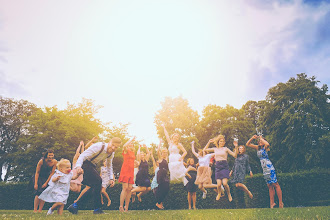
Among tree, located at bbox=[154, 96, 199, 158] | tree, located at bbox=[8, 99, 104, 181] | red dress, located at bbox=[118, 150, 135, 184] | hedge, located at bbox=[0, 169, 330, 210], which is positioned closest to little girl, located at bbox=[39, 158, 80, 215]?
red dress, located at bbox=[118, 150, 135, 184]

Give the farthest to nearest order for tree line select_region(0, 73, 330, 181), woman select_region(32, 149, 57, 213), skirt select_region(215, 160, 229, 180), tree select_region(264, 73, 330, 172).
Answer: tree line select_region(0, 73, 330, 181) < tree select_region(264, 73, 330, 172) < skirt select_region(215, 160, 229, 180) < woman select_region(32, 149, 57, 213)

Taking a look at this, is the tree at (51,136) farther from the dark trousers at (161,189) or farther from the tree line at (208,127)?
the dark trousers at (161,189)

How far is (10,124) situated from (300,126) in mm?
43870

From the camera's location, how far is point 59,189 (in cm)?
718

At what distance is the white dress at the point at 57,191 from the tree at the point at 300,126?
26590 millimetres

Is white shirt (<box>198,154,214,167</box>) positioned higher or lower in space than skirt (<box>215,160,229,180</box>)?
higher

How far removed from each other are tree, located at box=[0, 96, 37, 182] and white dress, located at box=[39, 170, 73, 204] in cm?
3648

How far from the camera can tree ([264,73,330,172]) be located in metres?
27.2

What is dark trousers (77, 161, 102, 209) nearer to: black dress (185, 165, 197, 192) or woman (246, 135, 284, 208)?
black dress (185, 165, 197, 192)

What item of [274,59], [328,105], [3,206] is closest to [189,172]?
[274,59]

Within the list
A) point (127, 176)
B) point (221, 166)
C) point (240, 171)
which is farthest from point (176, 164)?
point (127, 176)

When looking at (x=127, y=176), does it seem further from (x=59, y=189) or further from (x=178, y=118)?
(x=178, y=118)

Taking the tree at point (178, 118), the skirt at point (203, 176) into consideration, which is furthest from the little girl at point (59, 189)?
the tree at point (178, 118)

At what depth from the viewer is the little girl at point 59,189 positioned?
23.1 feet
